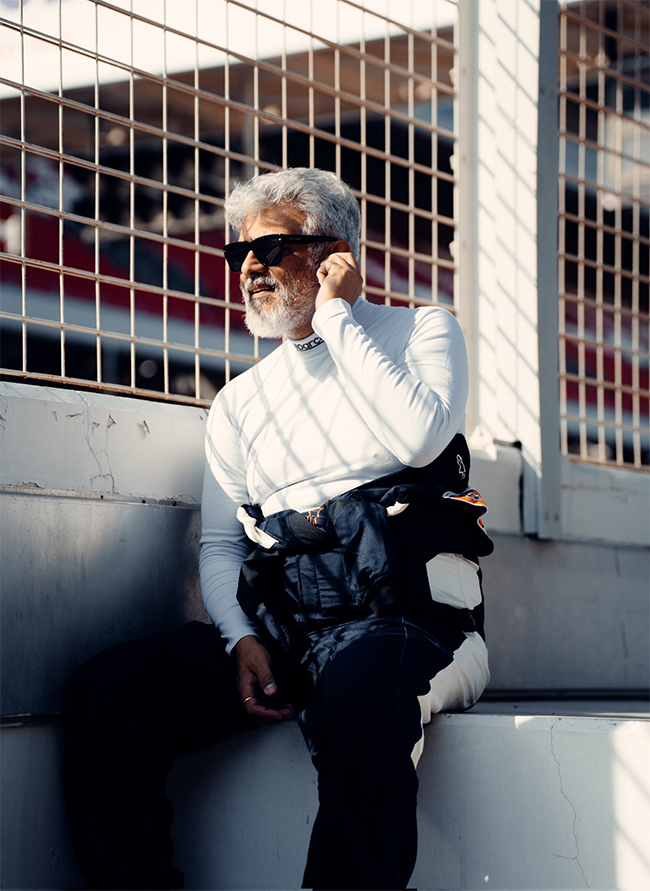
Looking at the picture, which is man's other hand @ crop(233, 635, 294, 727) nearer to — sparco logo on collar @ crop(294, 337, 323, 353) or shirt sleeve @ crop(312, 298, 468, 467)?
shirt sleeve @ crop(312, 298, 468, 467)

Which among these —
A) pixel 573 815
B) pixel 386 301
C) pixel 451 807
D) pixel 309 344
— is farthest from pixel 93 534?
pixel 386 301

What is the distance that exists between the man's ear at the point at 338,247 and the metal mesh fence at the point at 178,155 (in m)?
0.43

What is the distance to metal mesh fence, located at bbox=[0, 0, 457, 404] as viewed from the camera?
2883 mm

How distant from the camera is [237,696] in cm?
244

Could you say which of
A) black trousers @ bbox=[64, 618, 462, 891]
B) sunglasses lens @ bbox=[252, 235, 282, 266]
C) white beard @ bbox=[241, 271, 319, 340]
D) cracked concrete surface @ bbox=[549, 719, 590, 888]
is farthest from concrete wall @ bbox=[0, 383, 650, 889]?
sunglasses lens @ bbox=[252, 235, 282, 266]

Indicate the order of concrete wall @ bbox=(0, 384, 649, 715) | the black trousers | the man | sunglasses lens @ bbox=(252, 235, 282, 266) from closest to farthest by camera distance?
the black trousers, the man, concrete wall @ bbox=(0, 384, 649, 715), sunglasses lens @ bbox=(252, 235, 282, 266)

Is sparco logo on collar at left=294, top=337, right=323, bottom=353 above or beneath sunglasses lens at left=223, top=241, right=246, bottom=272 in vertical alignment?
beneath

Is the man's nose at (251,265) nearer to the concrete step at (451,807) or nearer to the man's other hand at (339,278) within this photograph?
the man's other hand at (339,278)

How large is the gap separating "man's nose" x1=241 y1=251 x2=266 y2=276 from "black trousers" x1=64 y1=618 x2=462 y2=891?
2.98 ft

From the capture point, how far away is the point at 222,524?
272 centimetres

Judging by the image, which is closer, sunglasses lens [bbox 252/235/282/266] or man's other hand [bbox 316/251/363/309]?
man's other hand [bbox 316/251/363/309]

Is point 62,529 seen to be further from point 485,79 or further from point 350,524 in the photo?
point 485,79

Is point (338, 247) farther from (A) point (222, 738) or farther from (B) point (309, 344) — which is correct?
(A) point (222, 738)

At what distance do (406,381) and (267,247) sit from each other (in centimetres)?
60
